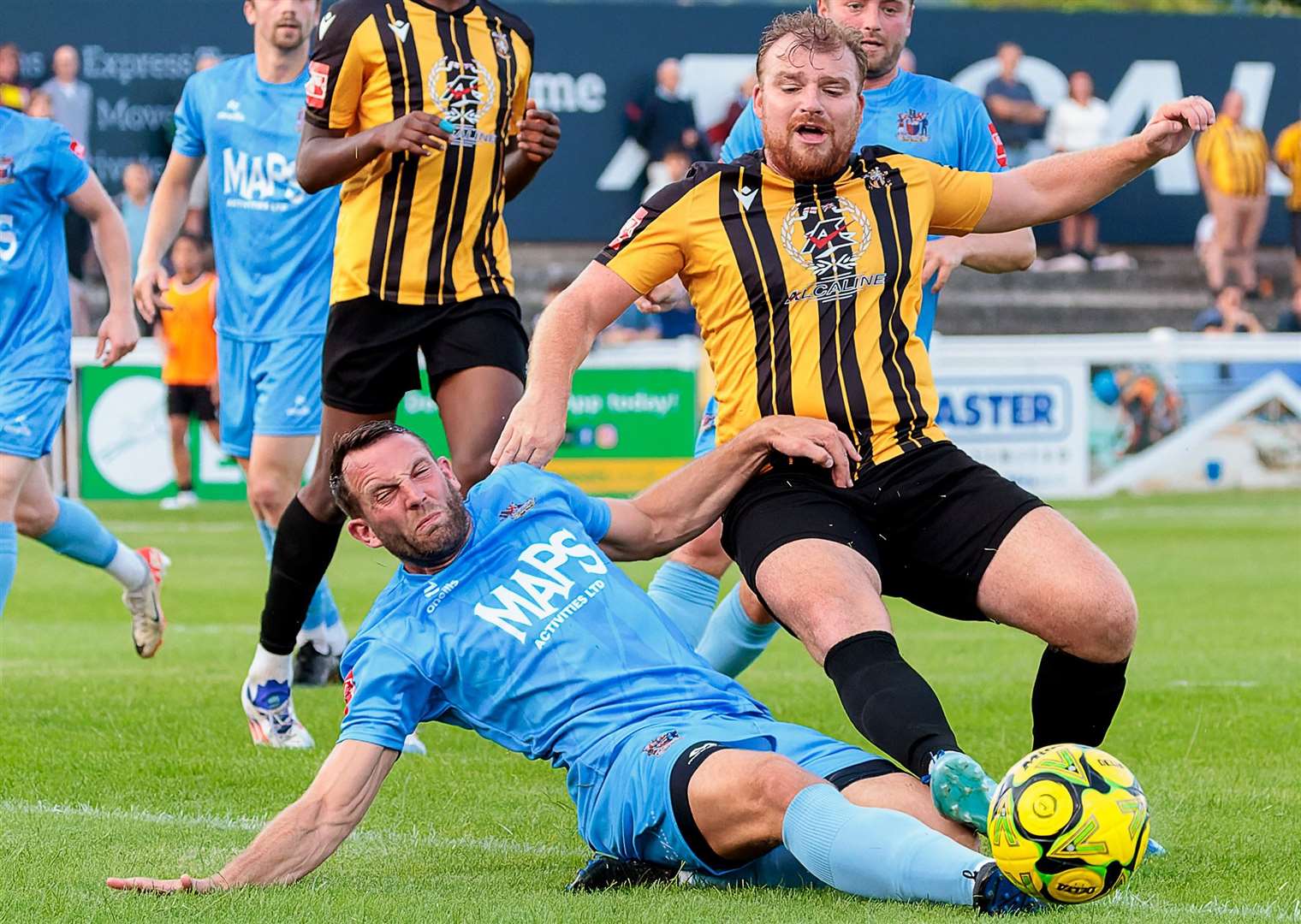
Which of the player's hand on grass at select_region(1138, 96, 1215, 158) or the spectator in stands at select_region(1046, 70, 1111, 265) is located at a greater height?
the spectator in stands at select_region(1046, 70, 1111, 265)

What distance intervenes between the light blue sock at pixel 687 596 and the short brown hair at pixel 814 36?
1.79 meters

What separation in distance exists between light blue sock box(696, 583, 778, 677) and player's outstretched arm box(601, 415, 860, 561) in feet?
3.66

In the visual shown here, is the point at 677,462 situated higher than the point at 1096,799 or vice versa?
the point at 1096,799

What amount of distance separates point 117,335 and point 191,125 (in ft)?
3.62

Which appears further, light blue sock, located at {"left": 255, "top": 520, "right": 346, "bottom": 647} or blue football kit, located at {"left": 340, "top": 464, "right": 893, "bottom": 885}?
light blue sock, located at {"left": 255, "top": 520, "right": 346, "bottom": 647}

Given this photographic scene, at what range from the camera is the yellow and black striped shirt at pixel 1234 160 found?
75.3 feet

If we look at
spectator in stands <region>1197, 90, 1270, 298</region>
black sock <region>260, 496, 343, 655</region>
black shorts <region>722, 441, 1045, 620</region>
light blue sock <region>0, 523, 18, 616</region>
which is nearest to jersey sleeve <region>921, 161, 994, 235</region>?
black shorts <region>722, 441, 1045, 620</region>

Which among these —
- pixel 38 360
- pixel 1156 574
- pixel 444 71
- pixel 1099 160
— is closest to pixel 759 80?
pixel 1099 160

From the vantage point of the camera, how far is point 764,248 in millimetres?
5004

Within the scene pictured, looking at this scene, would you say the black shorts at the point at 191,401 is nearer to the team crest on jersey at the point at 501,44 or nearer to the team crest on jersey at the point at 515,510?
the team crest on jersey at the point at 501,44

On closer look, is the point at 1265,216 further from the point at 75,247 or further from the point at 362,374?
the point at 362,374

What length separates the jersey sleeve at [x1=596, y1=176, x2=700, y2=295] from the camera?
5.03 m

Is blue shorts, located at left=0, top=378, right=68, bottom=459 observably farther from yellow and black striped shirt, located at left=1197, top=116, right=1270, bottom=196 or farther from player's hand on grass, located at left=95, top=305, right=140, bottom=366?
yellow and black striped shirt, located at left=1197, top=116, right=1270, bottom=196

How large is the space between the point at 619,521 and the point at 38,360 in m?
3.07
